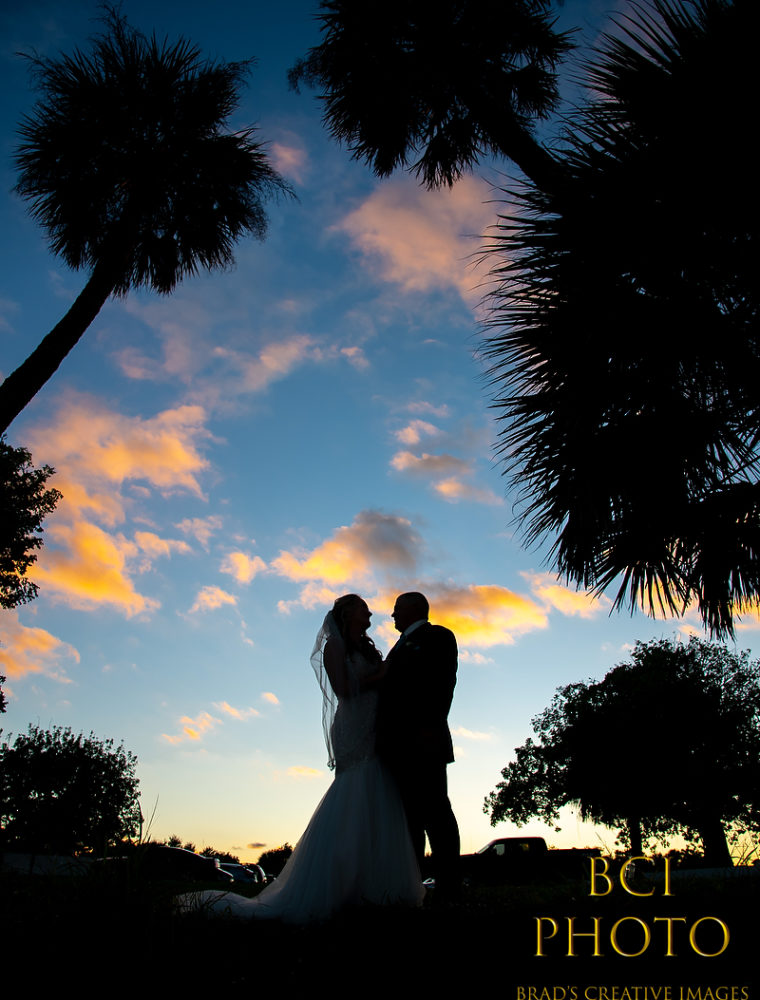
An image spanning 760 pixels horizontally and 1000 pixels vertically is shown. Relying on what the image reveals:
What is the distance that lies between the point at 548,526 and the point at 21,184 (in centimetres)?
871

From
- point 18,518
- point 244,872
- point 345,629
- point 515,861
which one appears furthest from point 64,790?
point 345,629

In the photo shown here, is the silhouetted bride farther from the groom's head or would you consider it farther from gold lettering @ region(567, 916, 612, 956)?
gold lettering @ region(567, 916, 612, 956)

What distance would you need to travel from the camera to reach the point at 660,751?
24.8 m

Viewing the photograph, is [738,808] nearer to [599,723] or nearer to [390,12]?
[599,723]

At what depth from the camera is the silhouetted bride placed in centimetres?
357

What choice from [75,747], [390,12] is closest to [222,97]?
[390,12]

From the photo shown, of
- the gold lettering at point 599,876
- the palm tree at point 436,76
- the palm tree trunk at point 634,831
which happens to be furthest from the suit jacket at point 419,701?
the palm tree trunk at point 634,831

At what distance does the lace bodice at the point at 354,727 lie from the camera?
4125 mm

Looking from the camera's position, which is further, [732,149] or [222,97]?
[222,97]

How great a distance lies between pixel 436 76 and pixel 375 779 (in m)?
8.53

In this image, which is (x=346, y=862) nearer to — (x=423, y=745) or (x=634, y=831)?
(x=423, y=745)

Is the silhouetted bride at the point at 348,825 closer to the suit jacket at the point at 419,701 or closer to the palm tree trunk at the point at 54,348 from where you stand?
the suit jacket at the point at 419,701

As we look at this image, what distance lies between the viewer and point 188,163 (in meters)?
9.37

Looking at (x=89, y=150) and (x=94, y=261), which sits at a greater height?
(x=89, y=150)
